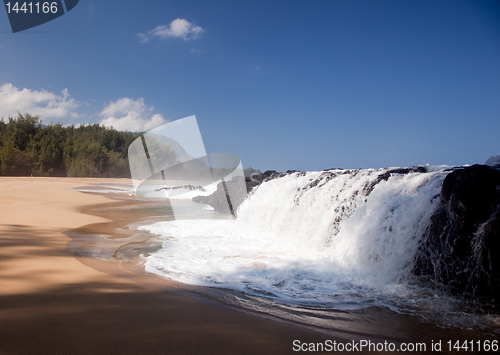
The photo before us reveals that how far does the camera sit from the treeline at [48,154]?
28.4 metres

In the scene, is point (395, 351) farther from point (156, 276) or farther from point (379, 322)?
point (156, 276)

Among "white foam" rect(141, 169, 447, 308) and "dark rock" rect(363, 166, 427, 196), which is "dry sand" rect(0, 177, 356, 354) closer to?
"white foam" rect(141, 169, 447, 308)

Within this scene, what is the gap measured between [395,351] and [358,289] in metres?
1.34

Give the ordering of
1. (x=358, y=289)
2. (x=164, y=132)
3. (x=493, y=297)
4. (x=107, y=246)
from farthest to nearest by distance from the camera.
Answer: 1. (x=164, y=132)
2. (x=107, y=246)
3. (x=358, y=289)
4. (x=493, y=297)

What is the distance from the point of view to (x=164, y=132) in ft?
30.7

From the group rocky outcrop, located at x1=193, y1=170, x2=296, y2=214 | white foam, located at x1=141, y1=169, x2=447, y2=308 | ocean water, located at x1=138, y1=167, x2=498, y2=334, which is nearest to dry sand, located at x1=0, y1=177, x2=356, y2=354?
ocean water, located at x1=138, y1=167, x2=498, y2=334

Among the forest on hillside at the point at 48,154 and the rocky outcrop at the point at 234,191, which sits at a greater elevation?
the forest on hillside at the point at 48,154

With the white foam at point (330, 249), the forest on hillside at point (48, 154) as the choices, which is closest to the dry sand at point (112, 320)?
the white foam at point (330, 249)

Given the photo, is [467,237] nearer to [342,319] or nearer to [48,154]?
[342,319]

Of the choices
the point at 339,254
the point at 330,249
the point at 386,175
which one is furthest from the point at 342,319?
the point at 386,175

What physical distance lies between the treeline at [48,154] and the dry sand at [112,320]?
32.6m

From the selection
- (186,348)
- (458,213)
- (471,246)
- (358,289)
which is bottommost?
(358,289)

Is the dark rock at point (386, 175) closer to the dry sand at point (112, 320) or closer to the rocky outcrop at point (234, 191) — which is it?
the dry sand at point (112, 320)

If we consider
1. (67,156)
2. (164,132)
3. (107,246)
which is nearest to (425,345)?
(107,246)
